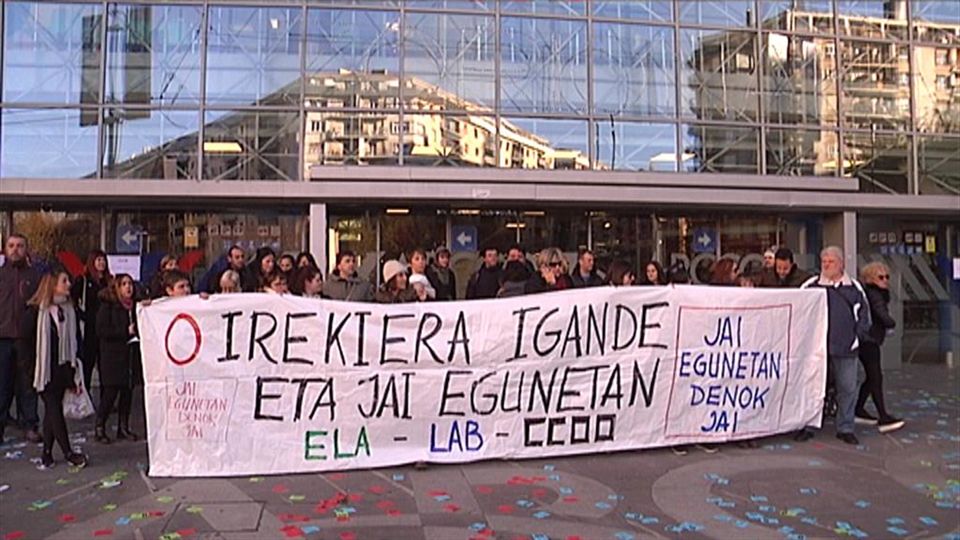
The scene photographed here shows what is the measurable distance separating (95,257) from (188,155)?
14.5 ft

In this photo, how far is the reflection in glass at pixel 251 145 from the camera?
12680 millimetres

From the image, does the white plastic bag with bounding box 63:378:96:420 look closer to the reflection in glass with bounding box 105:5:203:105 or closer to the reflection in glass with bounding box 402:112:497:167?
the reflection in glass with bounding box 105:5:203:105

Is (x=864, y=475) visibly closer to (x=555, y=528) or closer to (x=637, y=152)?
(x=555, y=528)

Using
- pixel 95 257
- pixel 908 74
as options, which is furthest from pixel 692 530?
pixel 908 74

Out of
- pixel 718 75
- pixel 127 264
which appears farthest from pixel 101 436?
pixel 718 75

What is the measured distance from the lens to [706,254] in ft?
47.1

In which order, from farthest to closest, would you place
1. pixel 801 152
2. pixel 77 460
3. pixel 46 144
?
pixel 801 152 → pixel 46 144 → pixel 77 460

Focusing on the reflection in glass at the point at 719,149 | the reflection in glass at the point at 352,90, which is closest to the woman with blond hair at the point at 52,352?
the reflection in glass at the point at 352,90

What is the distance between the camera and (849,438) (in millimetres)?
7902

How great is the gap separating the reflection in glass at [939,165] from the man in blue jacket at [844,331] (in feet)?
26.1

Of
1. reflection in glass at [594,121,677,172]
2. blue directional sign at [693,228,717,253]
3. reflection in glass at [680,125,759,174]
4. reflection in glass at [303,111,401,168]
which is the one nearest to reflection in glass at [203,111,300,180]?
reflection in glass at [303,111,401,168]

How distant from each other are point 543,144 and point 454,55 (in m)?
1.98

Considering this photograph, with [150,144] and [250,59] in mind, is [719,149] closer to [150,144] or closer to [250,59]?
[250,59]

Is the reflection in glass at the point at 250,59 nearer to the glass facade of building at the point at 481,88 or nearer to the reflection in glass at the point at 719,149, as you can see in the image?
the glass facade of building at the point at 481,88
